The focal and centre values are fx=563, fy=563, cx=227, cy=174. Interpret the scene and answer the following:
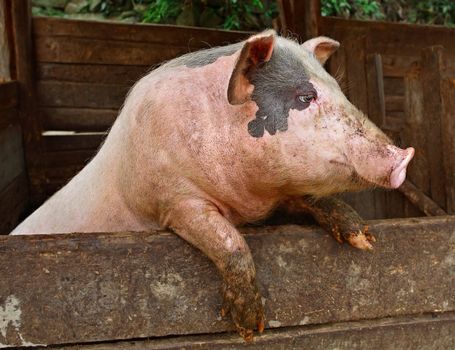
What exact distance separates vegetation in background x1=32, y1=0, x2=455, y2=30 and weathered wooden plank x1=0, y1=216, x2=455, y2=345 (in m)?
6.70

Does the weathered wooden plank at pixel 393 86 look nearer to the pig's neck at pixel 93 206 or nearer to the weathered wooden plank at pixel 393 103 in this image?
the weathered wooden plank at pixel 393 103

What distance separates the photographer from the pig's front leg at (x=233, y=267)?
180 centimetres

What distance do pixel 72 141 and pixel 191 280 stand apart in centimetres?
388

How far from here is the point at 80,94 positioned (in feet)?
17.2

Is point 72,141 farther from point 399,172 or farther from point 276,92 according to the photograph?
point 399,172

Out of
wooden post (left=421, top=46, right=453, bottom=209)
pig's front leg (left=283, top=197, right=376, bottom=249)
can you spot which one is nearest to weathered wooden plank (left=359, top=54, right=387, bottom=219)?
wooden post (left=421, top=46, right=453, bottom=209)

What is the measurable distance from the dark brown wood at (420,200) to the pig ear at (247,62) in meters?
1.47

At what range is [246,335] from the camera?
1.87 meters

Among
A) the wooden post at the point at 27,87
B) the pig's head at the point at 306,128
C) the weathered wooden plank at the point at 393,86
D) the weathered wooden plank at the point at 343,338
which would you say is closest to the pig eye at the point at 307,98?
the pig's head at the point at 306,128

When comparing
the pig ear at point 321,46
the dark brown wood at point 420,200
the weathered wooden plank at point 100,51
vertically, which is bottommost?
the dark brown wood at point 420,200

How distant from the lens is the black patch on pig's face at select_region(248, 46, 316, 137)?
6.42 feet

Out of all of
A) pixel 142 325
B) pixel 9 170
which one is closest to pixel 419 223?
pixel 142 325

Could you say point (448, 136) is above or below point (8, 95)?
below

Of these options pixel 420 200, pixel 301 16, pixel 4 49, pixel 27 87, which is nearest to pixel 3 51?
pixel 4 49
